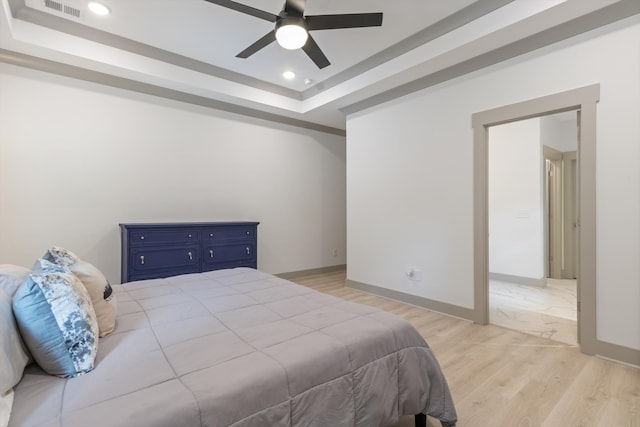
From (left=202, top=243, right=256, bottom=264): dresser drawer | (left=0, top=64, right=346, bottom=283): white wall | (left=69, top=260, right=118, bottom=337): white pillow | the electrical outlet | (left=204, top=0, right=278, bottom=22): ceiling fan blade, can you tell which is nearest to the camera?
(left=69, top=260, right=118, bottom=337): white pillow

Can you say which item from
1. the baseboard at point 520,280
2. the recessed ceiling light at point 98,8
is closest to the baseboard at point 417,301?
the baseboard at point 520,280

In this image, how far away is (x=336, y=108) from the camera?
462cm

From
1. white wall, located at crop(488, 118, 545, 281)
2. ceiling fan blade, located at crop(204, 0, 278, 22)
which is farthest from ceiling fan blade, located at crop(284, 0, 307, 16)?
white wall, located at crop(488, 118, 545, 281)

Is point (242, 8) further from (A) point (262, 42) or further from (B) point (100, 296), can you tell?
(B) point (100, 296)

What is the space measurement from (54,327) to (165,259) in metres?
2.62

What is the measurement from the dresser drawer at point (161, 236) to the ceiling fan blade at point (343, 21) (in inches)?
105

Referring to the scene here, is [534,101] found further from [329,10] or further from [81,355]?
[81,355]

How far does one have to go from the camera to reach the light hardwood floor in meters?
1.75

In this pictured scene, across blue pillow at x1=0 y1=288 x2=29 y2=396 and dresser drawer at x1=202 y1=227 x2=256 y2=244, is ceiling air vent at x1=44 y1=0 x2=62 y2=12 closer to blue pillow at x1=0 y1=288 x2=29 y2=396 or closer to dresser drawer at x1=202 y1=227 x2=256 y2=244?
dresser drawer at x1=202 y1=227 x2=256 y2=244

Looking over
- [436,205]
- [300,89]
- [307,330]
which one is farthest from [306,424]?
[300,89]

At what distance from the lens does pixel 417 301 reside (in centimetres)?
375

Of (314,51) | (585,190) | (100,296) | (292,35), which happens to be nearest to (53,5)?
(292,35)

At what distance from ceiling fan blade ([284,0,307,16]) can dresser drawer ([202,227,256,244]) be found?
2.66 metres

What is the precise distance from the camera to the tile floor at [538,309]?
299 centimetres
